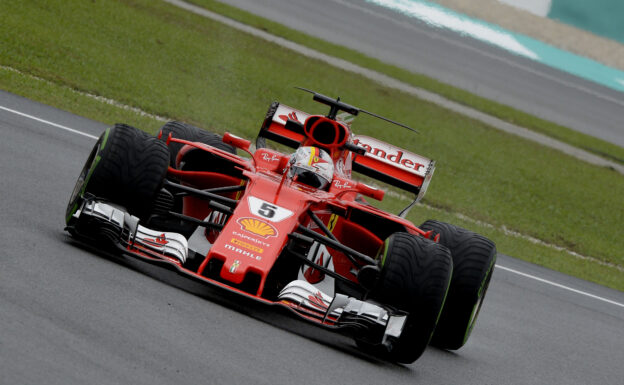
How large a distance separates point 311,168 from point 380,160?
208cm

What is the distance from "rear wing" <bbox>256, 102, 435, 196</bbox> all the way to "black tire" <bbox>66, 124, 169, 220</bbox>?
116 inches

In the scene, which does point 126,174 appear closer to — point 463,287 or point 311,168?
point 311,168

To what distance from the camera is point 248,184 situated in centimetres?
787

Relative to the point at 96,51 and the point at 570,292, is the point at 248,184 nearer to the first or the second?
the point at 570,292

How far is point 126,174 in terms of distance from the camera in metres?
7.41

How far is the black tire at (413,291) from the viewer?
6.96 m

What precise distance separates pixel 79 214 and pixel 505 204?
42.0 feet

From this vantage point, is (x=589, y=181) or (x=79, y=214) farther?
(x=589, y=181)

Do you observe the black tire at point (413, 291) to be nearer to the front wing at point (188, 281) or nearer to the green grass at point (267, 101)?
the front wing at point (188, 281)

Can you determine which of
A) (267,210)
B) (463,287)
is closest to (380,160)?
(463,287)

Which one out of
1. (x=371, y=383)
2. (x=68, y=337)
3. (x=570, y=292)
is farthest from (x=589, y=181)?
(x=68, y=337)

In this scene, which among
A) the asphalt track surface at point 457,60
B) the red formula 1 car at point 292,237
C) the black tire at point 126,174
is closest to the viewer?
the red formula 1 car at point 292,237

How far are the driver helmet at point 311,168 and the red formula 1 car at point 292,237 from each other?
0.04 ft

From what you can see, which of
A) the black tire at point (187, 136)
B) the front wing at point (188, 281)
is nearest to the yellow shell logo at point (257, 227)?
the front wing at point (188, 281)
